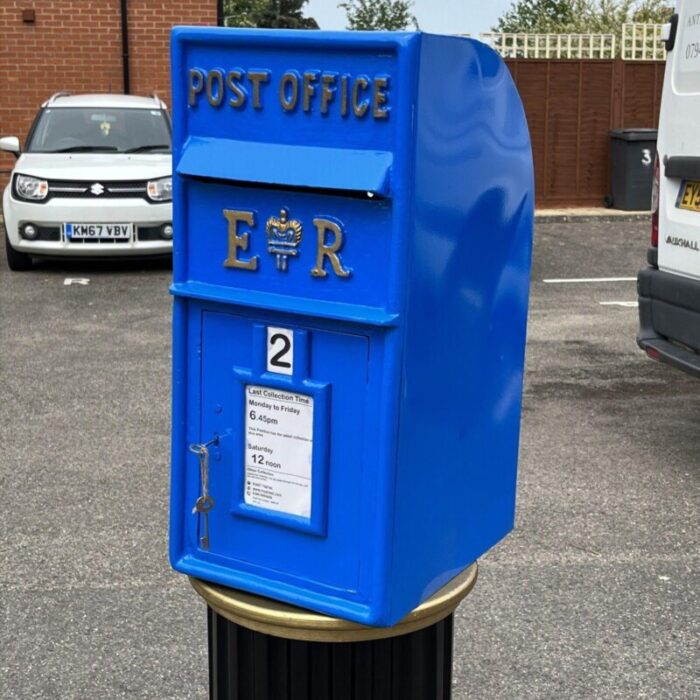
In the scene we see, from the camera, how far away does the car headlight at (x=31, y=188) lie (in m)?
11.0

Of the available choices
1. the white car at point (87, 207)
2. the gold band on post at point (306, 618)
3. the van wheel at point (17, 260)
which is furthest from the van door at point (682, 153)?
the van wheel at point (17, 260)

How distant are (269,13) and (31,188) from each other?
150ft

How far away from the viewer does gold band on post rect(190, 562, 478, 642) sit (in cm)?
208

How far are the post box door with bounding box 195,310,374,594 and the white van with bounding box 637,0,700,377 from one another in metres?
3.77

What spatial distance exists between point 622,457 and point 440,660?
377 cm

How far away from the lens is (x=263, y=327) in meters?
2.10

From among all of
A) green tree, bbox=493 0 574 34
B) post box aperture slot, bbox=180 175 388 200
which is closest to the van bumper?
post box aperture slot, bbox=180 175 388 200

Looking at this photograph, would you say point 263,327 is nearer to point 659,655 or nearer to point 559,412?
point 659,655

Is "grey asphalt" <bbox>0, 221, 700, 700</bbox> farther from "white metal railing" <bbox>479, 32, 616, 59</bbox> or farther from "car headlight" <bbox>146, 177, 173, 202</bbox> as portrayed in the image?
"white metal railing" <bbox>479, 32, 616, 59</bbox>

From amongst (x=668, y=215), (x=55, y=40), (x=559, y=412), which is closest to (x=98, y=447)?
(x=559, y=412)

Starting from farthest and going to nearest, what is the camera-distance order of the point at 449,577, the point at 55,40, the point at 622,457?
the point at 55,40, the point at 622,457, the point at 449,577

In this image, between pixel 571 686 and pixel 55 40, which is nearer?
pixel 571 686

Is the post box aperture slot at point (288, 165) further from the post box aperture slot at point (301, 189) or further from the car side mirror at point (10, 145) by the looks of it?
the car side mirror at point (10, 145)

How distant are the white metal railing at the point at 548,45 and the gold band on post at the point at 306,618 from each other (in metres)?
14.7
